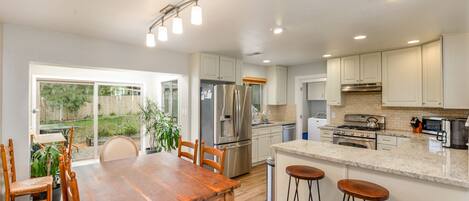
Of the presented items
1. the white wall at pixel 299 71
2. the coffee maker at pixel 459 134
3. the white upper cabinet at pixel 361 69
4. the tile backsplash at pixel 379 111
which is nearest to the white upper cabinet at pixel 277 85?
the white wall at pixel 299 71

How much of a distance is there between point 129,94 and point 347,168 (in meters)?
4.71

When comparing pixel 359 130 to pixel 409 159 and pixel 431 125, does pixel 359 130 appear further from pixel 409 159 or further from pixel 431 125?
pixel 409 159

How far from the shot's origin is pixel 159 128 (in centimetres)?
428

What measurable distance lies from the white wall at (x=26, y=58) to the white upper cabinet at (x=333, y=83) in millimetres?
3809

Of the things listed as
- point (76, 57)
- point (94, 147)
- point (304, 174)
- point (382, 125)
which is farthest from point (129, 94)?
point (382, 125)

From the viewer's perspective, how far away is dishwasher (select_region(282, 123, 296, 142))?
527 centimetres

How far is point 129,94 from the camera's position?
5180 millimetres

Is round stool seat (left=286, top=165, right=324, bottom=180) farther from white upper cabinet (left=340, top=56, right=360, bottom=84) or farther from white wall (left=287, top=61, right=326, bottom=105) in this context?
white wall (left=287, top=61, right=326, bottom=105)

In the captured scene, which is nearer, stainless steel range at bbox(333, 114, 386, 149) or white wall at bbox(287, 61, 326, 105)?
stainless steel range at bbox(333, 114, 386, 149)

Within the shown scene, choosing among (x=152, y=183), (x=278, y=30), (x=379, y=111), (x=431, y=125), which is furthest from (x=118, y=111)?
(x=431, y=125)

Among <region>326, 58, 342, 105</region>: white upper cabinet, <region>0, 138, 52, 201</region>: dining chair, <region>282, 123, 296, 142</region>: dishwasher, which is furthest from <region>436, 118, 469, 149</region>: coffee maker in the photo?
<region>0, 138, 52, 201</region>: dining chair

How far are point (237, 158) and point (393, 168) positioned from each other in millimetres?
2708

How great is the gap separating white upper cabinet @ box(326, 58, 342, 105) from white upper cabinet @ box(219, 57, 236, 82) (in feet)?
6.23

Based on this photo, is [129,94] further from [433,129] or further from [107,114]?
[433,129]
